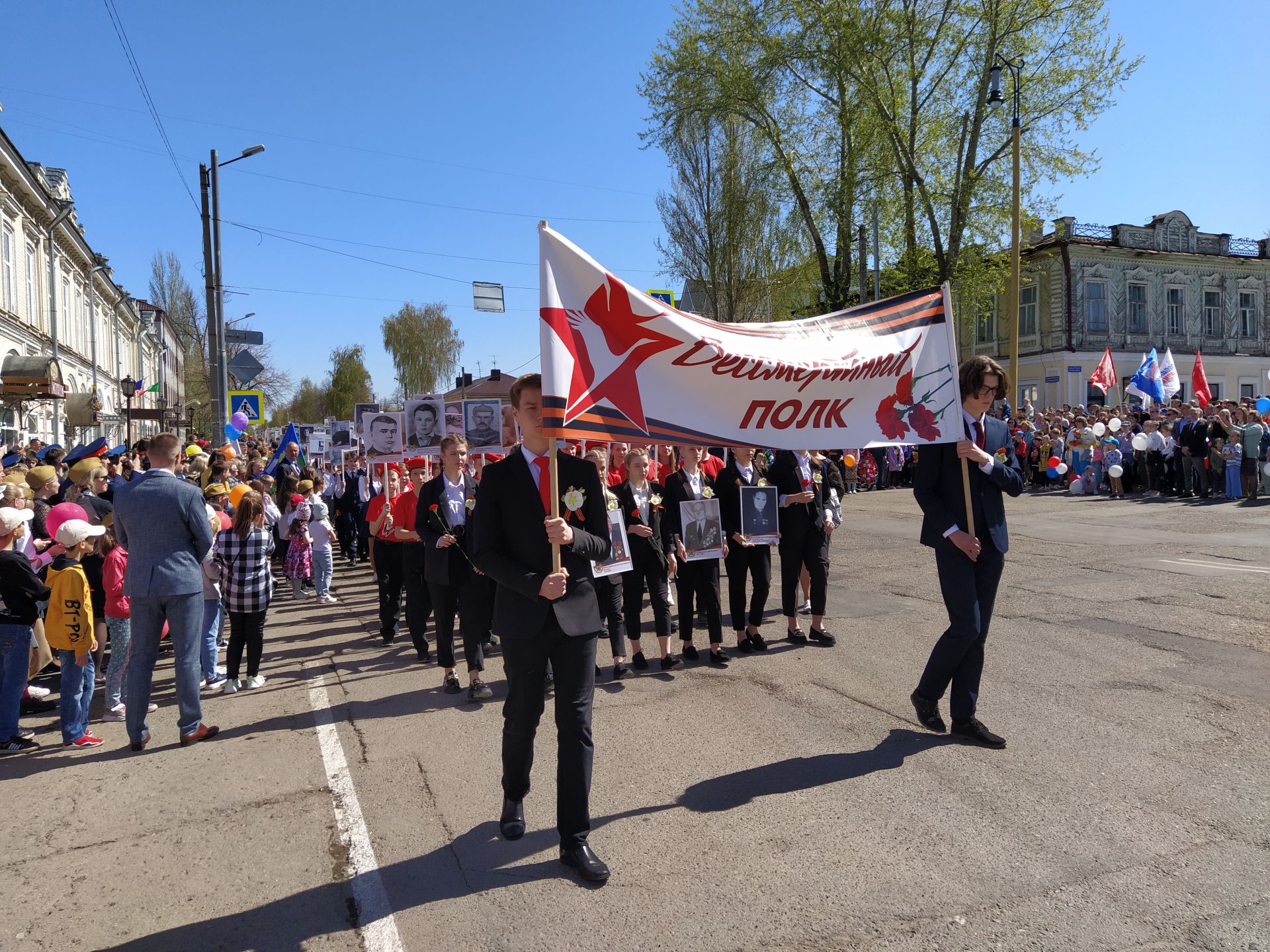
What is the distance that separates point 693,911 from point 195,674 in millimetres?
4003

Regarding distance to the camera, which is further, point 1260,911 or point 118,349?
point 118,349

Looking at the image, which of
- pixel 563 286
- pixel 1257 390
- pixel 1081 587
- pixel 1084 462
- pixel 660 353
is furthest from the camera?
pixel 1257 390

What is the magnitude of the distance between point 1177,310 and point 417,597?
46.7 metres

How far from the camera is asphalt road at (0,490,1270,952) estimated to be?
3426mm

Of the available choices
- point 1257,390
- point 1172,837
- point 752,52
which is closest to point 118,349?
point 752,52

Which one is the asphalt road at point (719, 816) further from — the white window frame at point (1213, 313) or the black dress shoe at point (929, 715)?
the white window frame at point (1213, 313)

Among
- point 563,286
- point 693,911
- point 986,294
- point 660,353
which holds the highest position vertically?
point 986,294

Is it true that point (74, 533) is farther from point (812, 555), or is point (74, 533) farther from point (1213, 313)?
point (1213, 313)

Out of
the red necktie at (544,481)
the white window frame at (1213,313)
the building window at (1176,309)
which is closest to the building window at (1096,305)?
the building window at (1176,309)

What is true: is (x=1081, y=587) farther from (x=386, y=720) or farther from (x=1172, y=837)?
(x=386, y=720)

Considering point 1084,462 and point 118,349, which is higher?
point 118,349

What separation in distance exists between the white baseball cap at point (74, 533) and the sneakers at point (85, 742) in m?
1.30

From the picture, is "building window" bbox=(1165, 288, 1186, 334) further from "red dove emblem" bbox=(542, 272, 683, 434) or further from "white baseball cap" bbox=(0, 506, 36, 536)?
"white baseball cap" bbox=(0, 506, 36, 536)

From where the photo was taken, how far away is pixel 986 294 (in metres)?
27.7
